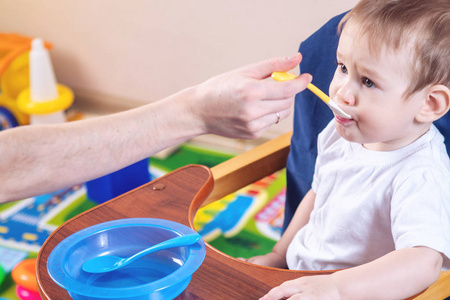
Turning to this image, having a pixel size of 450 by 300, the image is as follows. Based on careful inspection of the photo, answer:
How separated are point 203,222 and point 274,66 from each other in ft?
2.97

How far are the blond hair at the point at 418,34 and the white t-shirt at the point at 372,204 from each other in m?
0.11

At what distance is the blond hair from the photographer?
2.37 ft

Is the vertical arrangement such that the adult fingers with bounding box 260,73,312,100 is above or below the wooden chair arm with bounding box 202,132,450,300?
above

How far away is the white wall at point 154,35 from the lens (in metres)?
1.73

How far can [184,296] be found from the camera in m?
0.70

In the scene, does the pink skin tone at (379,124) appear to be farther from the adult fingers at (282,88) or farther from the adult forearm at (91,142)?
the adult forearm at (91,142)

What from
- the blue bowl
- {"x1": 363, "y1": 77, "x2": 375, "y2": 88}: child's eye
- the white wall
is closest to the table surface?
the blue bowl

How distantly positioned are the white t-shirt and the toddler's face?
39 millimetres

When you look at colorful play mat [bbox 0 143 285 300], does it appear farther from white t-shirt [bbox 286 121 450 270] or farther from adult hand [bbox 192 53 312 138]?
adult hand [bbox 192 53 312 138]

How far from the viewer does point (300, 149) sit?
109 centimetres

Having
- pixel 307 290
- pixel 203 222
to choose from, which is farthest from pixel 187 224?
pixel 203 222

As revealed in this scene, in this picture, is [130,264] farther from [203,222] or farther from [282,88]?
[203,222]

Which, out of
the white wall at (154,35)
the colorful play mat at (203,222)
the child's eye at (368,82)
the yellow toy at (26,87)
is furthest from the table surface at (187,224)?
the yellow toy at (26,87)

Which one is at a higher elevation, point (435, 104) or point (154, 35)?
point (435, 104)
